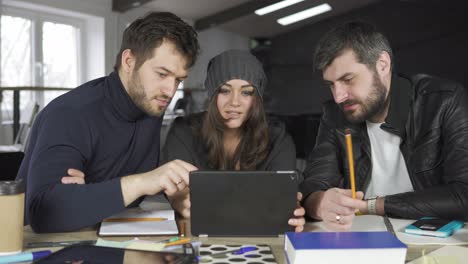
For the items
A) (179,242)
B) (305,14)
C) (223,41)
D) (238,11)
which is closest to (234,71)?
(179,242)

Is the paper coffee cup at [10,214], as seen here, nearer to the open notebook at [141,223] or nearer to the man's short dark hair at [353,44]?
the open notebook at [141,223]

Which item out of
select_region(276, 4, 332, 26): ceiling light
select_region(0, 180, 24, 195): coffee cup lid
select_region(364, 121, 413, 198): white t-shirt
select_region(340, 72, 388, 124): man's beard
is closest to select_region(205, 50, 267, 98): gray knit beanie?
select_region(340, 72, 388, 124): man's beard

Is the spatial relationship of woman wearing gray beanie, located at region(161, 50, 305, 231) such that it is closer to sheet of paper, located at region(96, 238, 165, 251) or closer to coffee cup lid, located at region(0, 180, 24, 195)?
sheet of paper, located at region(96, 238, 165, 251)

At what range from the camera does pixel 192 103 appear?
10062 millimetres

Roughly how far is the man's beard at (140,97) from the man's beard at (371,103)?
653 mm

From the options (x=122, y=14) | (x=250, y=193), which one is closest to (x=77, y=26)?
(x=122, y=14)

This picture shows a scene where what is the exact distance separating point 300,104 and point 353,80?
437 inches

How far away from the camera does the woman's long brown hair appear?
1.95 metres

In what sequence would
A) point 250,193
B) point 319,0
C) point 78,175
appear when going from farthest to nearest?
point 319,0, point 78,175, point 250,193

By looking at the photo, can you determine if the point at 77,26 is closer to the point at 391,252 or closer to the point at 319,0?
the point at 319,0

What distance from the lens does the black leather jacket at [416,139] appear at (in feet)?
5.65

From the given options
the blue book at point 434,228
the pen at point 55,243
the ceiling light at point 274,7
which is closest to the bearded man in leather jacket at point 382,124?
the blue book at point 434,228

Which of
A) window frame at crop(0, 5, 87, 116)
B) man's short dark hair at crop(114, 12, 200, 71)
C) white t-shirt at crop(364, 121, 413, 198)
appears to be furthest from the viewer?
window frame at crop(0, 5, 87, 116)

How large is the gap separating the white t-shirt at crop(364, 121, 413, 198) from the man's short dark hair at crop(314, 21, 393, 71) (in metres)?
0.28
